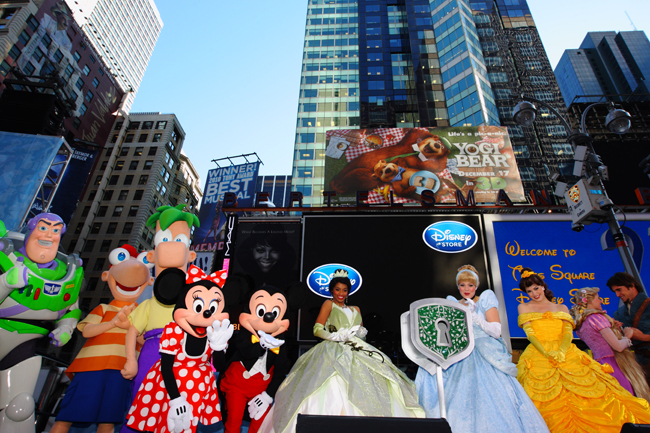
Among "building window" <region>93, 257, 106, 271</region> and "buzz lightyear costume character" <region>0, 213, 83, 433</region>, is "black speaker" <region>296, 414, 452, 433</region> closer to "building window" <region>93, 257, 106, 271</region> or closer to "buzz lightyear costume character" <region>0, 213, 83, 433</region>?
"buzz lightyear costume character" <region>0, 213, 83, 433</region>

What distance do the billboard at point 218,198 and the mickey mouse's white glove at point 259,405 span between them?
15.9 meters

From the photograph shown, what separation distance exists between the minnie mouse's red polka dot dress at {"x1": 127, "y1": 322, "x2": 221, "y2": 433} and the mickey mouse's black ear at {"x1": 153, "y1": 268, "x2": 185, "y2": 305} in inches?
11.1

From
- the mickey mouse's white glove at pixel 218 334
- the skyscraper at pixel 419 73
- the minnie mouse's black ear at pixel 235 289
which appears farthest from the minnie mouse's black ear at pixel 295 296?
the skyscraper at pixel 419 73

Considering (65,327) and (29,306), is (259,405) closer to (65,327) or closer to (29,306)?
(65,327)

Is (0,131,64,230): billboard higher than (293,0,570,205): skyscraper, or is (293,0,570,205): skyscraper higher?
(293,0,570,205): skyscraper

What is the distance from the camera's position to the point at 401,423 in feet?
5.44

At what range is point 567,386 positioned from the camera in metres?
3.30

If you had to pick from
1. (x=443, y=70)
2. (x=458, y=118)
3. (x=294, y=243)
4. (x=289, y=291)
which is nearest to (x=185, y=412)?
(x=289, y=291)

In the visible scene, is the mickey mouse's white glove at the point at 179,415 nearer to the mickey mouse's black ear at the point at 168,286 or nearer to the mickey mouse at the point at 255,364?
the mickey mouse at the point at 255,364

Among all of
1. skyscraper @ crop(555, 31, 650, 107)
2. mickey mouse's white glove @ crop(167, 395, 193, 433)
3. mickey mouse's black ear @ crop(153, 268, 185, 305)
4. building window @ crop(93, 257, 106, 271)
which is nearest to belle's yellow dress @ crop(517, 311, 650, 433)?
mickey mouse's white glove @ crop(167, 395, 193, 433)

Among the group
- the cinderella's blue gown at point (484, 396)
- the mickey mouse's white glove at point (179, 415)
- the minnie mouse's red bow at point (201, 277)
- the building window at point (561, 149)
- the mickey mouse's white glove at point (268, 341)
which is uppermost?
the building window at point (561, 149)

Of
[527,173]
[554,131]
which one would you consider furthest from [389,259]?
[554,131]

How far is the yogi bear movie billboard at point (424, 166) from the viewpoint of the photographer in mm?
14523

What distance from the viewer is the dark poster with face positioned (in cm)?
758
